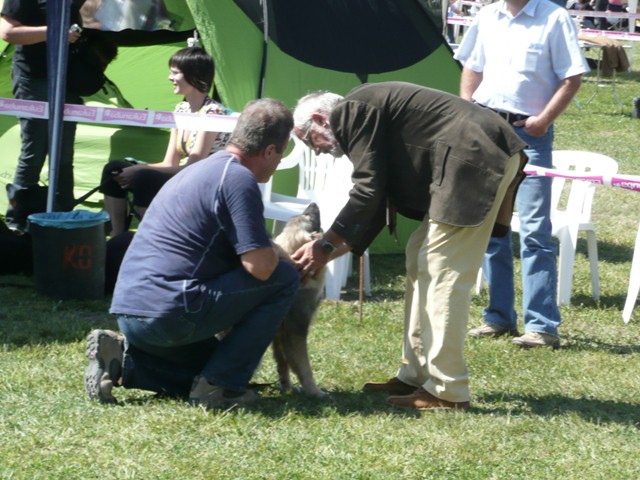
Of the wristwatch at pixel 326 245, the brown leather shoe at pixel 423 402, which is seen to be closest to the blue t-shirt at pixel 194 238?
the wristwatch at pixel 326 245

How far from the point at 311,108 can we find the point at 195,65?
8.50 feet

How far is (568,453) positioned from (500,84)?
2257mm

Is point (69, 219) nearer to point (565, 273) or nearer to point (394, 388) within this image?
point (394, 388)

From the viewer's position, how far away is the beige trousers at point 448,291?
4.27m

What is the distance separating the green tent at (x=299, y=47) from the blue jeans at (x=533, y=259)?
79.6 inches

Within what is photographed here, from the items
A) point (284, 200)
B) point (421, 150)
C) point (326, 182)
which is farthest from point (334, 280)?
point (421, 150)

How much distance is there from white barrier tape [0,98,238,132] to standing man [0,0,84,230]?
221mm

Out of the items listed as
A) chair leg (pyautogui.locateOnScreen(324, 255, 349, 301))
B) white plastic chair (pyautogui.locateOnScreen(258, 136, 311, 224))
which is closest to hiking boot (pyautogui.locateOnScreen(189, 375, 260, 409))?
chair leg (pyautogui.locateOnScreen(324, 255, 349, 301))

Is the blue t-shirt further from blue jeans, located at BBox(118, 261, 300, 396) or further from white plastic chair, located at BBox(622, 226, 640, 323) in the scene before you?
white plastic chair, located at BBox(622, 226, 640, 323)

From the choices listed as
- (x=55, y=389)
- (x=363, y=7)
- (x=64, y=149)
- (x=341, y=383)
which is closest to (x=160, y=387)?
(x=55, y=389)

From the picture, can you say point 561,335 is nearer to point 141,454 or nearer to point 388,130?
point 388,130

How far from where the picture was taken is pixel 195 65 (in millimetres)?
6660

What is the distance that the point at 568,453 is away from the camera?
4012 mm

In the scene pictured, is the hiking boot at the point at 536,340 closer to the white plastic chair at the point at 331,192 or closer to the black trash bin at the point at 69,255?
the white plastic chair at the point at 331,192
